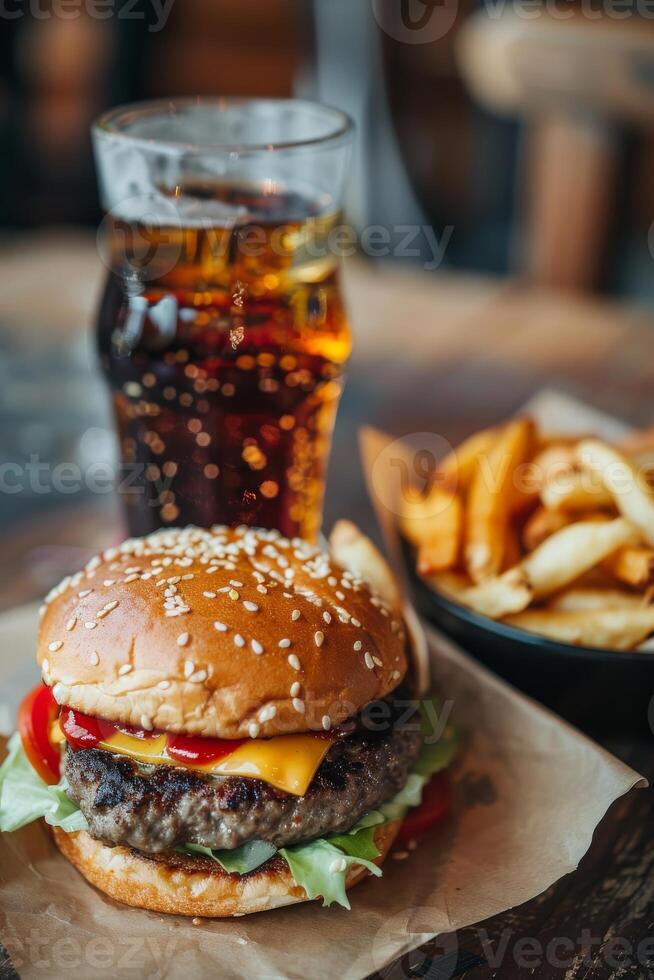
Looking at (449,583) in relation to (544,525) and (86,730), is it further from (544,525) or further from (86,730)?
(86,730)

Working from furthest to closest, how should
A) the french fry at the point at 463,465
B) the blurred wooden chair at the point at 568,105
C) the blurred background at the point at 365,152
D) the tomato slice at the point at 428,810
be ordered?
the blurred wooden chair at the point at 568,105 < the blurred background at the point at 365,152 < the french fry at the point at 463,465 < the tomato slice at the point at 428,810

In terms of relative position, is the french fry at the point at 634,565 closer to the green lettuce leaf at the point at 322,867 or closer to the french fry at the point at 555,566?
the french fry at the point at 555,566

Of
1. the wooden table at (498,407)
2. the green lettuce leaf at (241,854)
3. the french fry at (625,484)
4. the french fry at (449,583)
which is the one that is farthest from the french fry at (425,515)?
the green lettuce leaf at (241,854)

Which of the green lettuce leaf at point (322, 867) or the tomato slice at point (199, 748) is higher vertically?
the tomato slice at point (199, 748)

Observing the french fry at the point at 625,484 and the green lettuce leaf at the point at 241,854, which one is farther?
the french fry at the point at 625,484

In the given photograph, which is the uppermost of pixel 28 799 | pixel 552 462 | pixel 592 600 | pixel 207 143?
pixel 207 143

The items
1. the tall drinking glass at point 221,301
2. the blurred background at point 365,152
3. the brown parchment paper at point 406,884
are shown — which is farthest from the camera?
the blurred background at point 365,152

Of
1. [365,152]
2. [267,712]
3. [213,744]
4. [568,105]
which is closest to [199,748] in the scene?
[213,744]
